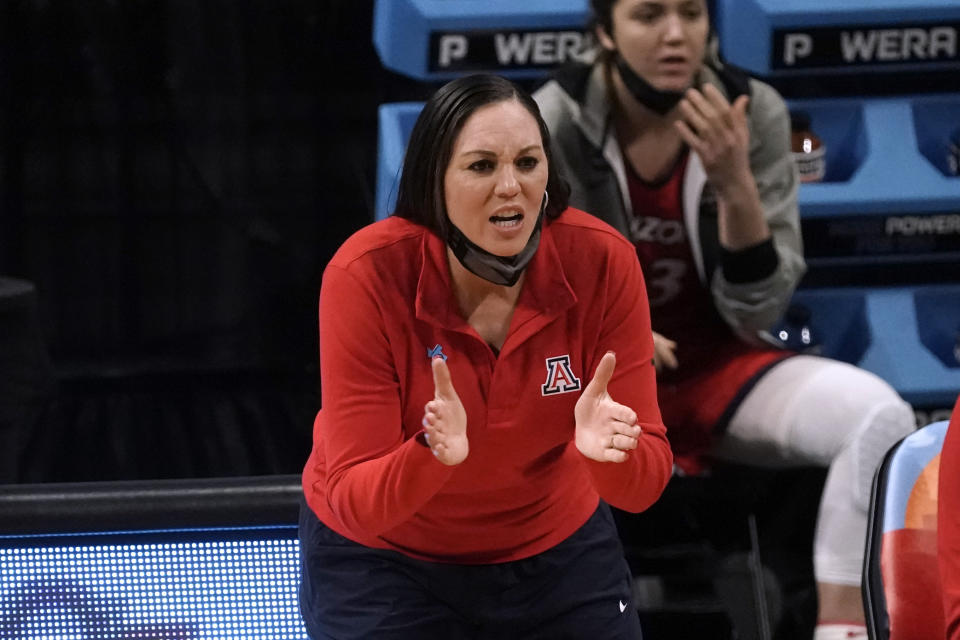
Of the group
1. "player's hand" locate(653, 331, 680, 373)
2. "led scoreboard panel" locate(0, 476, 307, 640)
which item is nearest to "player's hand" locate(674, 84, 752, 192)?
"player's hand" locate(653, 331, 680, 373)

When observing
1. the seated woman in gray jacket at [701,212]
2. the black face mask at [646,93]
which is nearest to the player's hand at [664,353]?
the seated woman in gray jacket at [701,212]

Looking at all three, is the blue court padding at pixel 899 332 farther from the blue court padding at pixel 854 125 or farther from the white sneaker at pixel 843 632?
the white sneaker at pixel 843 632

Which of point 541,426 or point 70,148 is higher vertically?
point 70,148

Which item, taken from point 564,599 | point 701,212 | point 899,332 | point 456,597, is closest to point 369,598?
point 456,597

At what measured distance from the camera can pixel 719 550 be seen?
2695 mm

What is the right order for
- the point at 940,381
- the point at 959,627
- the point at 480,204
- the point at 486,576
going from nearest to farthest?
the point at 959,627 → the point at 480,204 → the point at 486,576 → the point at 940,381

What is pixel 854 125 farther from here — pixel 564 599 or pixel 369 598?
pixel 369 598

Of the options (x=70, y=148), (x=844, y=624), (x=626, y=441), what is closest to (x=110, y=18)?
(x=70, y=148)

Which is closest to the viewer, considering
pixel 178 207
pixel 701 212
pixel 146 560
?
pixel 146 560

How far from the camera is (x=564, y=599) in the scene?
182 centimetres

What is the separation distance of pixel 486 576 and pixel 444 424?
1.11 feet

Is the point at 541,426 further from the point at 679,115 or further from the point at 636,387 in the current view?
the point at 679,115

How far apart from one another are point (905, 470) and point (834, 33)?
1.42 metres

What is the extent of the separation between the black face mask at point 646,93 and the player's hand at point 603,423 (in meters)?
1.07
